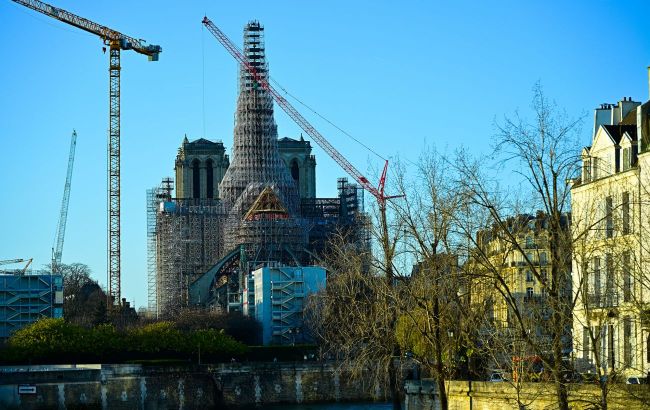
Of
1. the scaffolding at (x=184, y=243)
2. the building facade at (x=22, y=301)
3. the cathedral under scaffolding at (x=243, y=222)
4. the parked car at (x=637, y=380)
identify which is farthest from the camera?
the scaffolding at (x=184, y=243)

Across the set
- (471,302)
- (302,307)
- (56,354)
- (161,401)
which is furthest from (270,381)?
(471,302)

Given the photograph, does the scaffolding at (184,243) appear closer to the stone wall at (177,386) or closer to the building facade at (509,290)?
the stone wall at (177,386)

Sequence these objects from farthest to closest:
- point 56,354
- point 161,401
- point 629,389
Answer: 1. point 56,354
2. point 161,401
3. point 629,389

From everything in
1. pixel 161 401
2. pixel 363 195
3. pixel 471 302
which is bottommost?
pixel 161 401

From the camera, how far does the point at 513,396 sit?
139ft

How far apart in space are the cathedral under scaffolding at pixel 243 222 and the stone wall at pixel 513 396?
94639mm

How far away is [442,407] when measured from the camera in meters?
46.1

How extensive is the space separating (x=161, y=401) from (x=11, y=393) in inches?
439

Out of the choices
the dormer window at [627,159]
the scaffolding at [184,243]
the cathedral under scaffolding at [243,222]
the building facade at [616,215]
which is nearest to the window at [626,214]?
the building facade at [616,215]

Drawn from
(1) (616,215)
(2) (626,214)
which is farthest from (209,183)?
(1) (616,215)

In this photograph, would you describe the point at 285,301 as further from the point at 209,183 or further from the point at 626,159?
the point at 626,159

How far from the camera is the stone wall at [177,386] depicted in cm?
8731

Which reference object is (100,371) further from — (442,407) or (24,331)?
(442,407)

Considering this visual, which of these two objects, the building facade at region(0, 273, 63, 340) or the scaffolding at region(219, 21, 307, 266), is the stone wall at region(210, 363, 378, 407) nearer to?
the building facade at region(0, 273, 63, 340)
